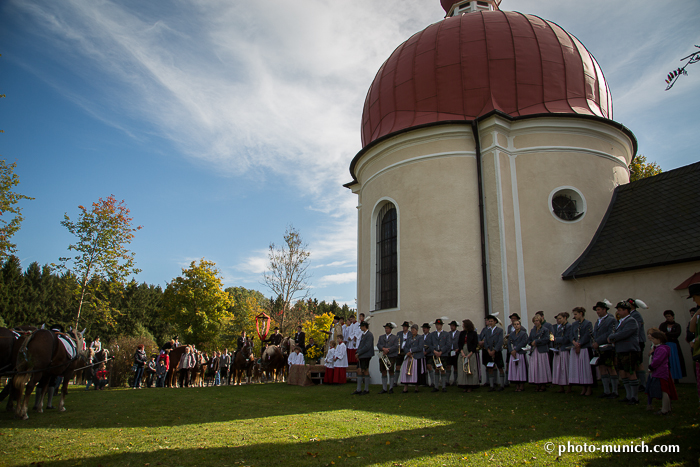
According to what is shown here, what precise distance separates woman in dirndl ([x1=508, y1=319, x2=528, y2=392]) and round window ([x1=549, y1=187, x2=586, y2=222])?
15.9 ft

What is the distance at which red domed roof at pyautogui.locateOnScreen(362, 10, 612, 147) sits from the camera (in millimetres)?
13953

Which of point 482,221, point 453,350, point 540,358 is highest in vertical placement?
point 482,221

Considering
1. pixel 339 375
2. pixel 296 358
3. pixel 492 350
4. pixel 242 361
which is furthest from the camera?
pixel 242 361

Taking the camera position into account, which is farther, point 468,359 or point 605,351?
point 468,359

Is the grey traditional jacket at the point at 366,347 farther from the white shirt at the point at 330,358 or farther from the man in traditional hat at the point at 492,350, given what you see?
the white shirt at the point at 330,358

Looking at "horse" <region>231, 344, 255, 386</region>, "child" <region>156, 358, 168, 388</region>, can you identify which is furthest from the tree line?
"horse" <region>231, 344, 255, 386</region>

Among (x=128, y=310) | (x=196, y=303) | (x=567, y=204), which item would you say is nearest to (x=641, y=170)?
(x=567, y=204)

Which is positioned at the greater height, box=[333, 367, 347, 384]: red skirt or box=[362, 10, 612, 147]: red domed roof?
box=[362, 10, 612, 147]: red domed roof

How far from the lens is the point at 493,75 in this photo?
46.2 feet

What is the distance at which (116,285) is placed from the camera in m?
24.0

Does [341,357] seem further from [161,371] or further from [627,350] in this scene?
[161,371]

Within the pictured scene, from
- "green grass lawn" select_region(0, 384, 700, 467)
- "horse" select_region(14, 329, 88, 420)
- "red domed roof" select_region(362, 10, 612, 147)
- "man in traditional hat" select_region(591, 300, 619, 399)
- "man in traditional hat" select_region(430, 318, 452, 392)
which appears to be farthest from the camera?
"red domed roof" select_region(362, 10, 612, 147)

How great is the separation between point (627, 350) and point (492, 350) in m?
3.25

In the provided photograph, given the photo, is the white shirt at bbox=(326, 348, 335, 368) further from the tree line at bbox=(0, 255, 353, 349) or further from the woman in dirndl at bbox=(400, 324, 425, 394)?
the tree line at bbox=(0, 255, 353, 349)
